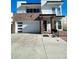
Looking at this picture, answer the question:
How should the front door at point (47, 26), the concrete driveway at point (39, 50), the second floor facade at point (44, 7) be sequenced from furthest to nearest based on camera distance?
1. the second floor facade at point (44, 7)
2. the front door at point (47, 26)
3. the concrete driveway at point (39, 50)

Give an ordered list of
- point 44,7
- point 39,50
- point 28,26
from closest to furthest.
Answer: point 39,50, point 28,26, point 44,7

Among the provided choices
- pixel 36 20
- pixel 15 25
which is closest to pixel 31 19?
pixel 36 20

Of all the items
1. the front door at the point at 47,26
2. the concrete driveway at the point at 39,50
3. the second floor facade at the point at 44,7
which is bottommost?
the concrete driveway at the point at 39,50

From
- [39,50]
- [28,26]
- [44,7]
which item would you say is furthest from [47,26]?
[39,50]


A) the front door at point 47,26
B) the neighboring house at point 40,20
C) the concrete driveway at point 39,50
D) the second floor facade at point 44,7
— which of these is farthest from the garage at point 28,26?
the concrete driveway at point 39,50

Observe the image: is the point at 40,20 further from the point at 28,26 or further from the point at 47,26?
the point at 28,26

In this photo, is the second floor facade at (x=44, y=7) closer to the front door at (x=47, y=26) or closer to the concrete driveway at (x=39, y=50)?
the front door at (x=47, y=26)

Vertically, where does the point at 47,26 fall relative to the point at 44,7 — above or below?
below

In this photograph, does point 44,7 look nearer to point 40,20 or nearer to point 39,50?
point 40,20

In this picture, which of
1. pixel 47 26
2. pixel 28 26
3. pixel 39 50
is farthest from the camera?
pixel 28 26

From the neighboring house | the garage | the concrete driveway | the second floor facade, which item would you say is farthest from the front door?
the concrete driveway

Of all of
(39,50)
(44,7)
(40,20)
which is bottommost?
(39,50)

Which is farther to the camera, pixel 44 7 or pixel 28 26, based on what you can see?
pixel 44 7
